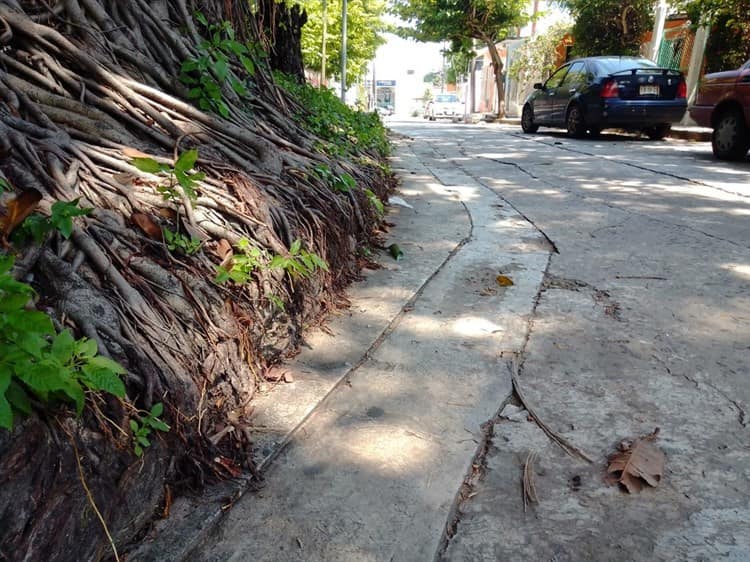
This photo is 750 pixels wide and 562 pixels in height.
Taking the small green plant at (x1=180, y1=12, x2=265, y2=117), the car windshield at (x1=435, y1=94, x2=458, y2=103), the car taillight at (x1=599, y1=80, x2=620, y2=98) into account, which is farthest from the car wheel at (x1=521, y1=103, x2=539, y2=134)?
the car windshield at (x1=435, y1=94, x2=458, y2=103)

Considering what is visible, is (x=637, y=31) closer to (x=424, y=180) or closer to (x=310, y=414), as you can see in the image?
(x=424, y=180)

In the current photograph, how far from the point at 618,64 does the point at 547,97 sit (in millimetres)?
2006

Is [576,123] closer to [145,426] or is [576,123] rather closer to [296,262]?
[296,262]

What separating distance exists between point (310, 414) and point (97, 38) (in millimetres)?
1989

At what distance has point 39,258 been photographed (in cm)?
146

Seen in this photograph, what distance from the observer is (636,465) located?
65.7 inches

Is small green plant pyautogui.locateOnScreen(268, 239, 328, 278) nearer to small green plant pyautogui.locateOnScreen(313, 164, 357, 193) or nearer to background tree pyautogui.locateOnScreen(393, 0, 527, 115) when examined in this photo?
small green plant pyautogui.locateOnScreen(313, 164, 357, 193)

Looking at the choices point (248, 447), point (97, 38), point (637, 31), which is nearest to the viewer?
point (248, 447)

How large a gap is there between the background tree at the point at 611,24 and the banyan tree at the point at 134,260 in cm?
1739

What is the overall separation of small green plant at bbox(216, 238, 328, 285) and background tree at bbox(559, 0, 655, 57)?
721 inches

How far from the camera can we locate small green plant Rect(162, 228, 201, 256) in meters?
1.90

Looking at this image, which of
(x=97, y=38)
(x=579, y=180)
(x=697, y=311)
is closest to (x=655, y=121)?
(x=579, y=180)

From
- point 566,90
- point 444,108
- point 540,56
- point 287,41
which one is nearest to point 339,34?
point 540,56

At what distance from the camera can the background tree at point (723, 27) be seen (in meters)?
12.3
